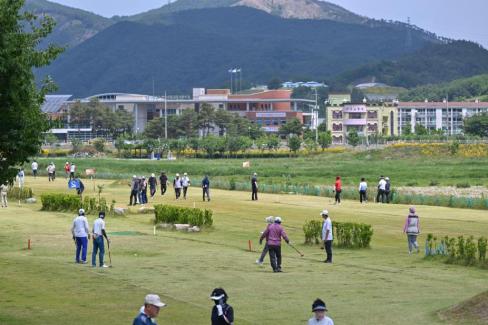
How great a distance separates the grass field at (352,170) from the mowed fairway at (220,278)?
139 feet

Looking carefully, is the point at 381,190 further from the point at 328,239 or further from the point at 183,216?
the point at 328,239

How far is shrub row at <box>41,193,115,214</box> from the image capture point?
50.8m

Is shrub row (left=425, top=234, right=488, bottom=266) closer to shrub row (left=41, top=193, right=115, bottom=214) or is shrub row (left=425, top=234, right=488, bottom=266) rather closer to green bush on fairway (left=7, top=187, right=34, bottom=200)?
shrub row (left=41, top=193, right=115, bottom=214)

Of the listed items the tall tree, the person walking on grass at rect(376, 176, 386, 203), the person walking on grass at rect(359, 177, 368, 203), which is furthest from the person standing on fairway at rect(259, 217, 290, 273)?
the person walking on grass at rect(376, 176, 386, 203)

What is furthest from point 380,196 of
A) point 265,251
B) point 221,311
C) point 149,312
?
point 149,312

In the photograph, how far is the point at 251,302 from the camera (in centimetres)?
2530

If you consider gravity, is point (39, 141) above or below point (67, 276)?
above

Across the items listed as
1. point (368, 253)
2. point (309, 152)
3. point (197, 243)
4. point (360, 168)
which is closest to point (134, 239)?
point (197, 243)

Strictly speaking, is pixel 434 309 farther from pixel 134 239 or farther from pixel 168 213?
pixel 168 213

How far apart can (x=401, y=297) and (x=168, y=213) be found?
2021 centimetres

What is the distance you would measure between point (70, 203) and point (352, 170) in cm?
5982

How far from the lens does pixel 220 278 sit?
2920 centimetres

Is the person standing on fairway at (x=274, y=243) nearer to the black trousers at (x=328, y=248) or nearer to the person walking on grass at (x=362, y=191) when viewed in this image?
the black trousers at (x=328, y=248)

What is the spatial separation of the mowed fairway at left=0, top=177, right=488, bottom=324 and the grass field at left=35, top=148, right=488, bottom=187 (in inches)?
1665
